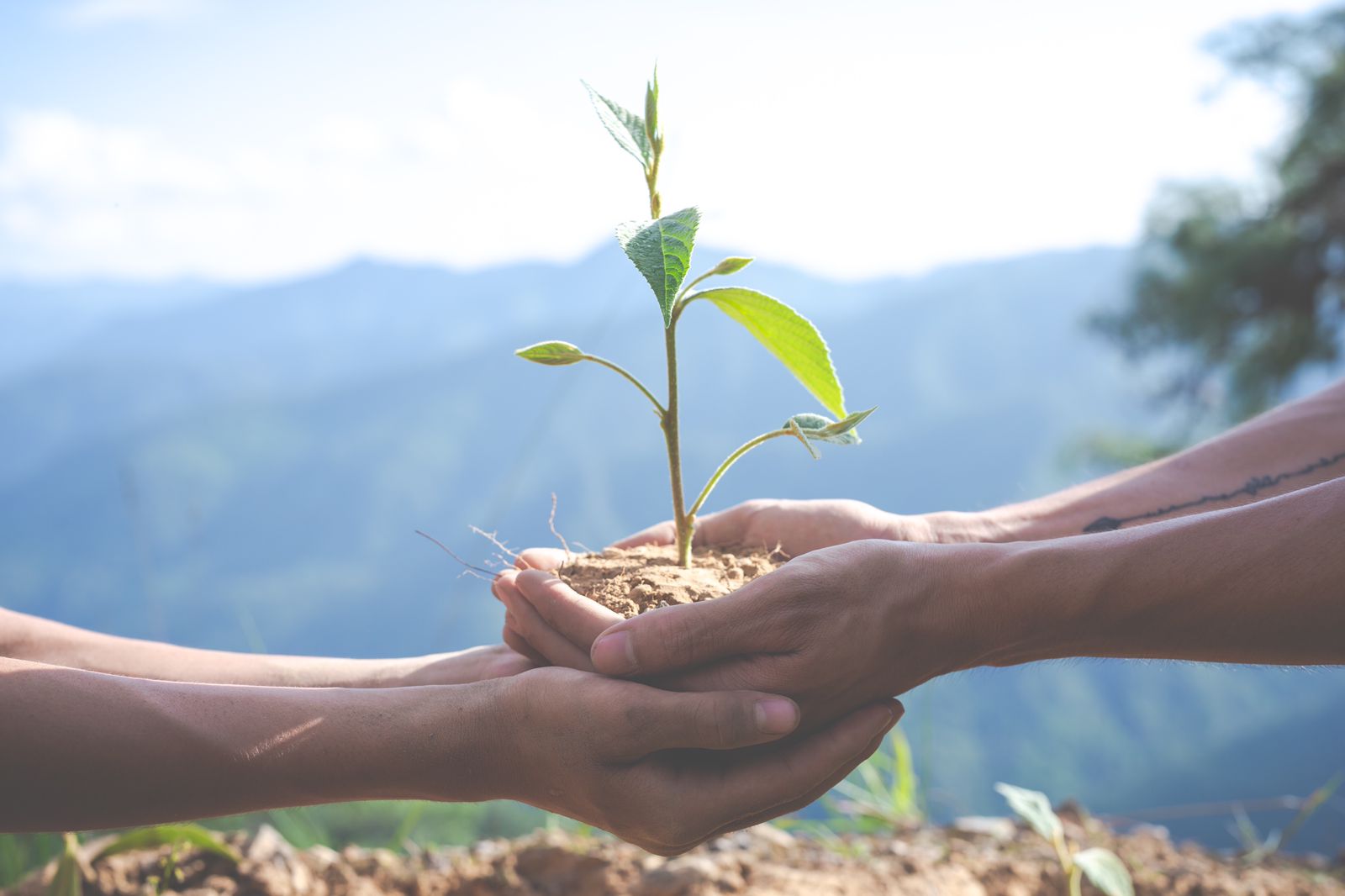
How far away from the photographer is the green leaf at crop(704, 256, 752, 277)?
1086 mm

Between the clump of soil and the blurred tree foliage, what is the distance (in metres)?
6.26

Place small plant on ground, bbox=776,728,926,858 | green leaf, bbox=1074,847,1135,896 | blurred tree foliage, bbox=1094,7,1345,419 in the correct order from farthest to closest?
blurred tree foliage, bbox=1094,7,1345,419
small plant on ground, bbox=776,728,926,858
green leaf, bbox=1074,847,1135,896

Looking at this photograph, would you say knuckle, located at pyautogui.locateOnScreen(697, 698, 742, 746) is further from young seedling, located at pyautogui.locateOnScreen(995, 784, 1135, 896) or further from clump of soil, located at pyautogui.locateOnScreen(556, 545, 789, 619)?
young seedling, located at pyautogui.locateOnScreen(995, 784, 1135, 896)

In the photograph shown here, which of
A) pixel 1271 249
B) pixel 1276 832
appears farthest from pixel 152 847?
pixel 1271 249

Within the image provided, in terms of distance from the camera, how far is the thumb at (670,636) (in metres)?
0.92

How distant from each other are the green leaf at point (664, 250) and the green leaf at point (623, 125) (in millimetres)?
196

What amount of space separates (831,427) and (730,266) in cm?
22

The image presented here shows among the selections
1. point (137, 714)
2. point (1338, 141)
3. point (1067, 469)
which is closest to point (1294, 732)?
point (1067, 469)

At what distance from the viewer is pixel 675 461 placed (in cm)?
116

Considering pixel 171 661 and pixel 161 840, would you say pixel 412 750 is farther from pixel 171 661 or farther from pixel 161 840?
pixel 161 840

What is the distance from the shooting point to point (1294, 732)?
7.86 metres

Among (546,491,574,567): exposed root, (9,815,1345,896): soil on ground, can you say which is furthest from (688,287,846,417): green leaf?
(9,815,1345,896): soil on ground

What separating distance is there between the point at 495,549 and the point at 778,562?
15.0 inches

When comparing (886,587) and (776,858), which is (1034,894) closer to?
(776,858)
